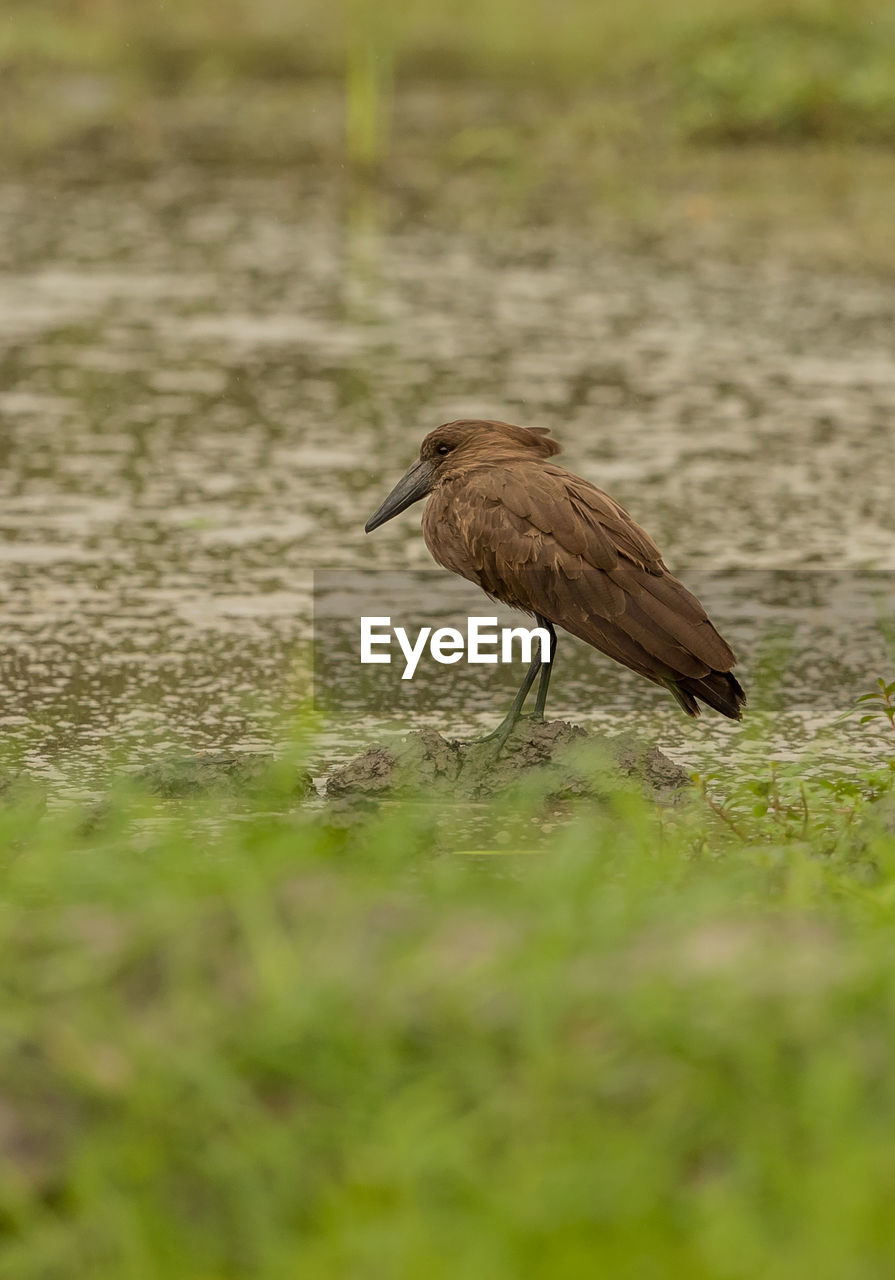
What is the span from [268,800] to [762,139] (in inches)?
499

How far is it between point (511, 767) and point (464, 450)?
954 millimetres

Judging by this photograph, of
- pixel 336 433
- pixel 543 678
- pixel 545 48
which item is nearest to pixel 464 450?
pixel 543 678

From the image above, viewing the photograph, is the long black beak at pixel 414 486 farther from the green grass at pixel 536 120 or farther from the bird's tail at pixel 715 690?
the green grass at pixel 536 120

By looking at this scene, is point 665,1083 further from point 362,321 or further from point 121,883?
point 362,321

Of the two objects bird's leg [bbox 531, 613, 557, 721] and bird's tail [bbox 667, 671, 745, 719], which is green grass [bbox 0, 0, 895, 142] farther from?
bird's tail [bbox 667, 671, 745, 719]

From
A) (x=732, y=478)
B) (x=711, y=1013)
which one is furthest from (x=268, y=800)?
(x=732, y=478)

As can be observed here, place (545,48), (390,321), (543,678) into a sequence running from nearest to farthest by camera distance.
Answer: (543,678) → (390,321) → (545,48)

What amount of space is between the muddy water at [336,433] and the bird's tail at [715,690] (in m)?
0.25

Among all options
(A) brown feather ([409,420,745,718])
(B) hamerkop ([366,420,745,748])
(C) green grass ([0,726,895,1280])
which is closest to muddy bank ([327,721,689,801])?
(B) hamerkop ([366,420,745,748])

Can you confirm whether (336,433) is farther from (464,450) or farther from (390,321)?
(464,450)

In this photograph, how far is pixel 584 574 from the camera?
16.6 ft

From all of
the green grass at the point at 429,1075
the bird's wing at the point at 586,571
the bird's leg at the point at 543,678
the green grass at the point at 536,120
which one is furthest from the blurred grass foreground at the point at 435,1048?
the green grass at the point at 536,120

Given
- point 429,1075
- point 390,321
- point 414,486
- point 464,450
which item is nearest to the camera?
point 429,1075

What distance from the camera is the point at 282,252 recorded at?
12414 millimetres
